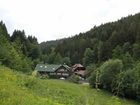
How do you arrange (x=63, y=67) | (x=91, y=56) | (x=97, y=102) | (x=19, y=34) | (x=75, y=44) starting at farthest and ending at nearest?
(x=75, y=44) < (x=91, y=56) < (x=63, y=67) < (x=19, y=34) < (x=97, y=102)

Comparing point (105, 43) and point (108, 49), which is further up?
point (105, 43)

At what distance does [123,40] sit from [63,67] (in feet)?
73.3

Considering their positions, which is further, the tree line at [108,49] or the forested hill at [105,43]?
the forested hill at [105,43]

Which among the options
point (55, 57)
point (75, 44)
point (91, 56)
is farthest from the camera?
point (75, 44)

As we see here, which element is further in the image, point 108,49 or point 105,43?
point 105,43

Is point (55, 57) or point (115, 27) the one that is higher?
point (115, 27)

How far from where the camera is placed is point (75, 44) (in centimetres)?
16488

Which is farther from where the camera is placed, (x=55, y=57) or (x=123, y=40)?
(x=55, y=57)

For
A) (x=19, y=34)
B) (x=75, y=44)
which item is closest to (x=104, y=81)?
(x=19, y=34)

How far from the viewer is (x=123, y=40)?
12469 cm

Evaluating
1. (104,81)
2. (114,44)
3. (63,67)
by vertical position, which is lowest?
(104,81)

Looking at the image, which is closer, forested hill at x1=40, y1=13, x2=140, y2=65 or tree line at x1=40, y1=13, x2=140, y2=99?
tree line at x1=40, y1=13, x2=140, y2=99

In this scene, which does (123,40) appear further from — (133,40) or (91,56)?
(91,56)

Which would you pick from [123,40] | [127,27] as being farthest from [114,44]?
[127,27]
